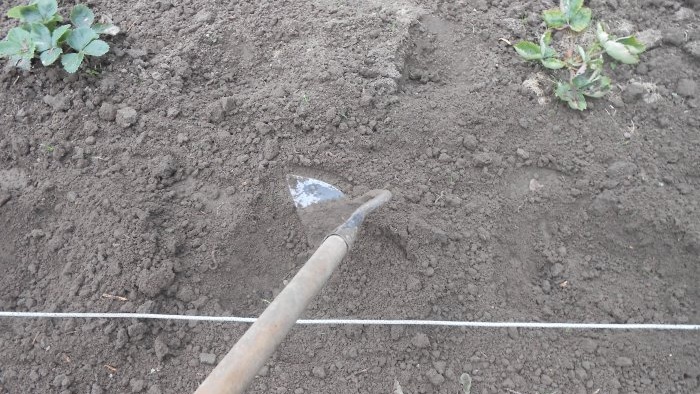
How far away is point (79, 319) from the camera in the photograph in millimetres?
1882

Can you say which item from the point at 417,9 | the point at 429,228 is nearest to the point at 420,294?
the point at 429,228

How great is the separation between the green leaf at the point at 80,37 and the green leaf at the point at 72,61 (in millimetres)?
49

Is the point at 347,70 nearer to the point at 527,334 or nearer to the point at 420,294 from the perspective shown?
the point at 420,294

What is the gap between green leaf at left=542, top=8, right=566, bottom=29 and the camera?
8.16ft

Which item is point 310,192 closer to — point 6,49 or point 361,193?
point 361,193

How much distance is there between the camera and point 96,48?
2.34m

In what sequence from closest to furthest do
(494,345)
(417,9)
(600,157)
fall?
(494,345) → (600,157) → (417,9)

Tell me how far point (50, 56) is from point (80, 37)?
16 centimetres

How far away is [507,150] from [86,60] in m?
2.01

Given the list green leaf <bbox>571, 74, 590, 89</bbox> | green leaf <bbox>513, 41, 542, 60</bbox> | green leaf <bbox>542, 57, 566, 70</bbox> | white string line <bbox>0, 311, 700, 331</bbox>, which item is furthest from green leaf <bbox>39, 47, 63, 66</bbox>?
green leaf <bbox>571, 74, 590, 89</bbox>

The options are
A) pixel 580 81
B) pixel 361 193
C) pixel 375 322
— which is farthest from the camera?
pixel 580 81

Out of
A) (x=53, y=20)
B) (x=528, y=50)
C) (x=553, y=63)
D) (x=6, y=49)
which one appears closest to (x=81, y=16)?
(x=53, y=20)

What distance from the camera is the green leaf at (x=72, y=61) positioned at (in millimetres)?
2282

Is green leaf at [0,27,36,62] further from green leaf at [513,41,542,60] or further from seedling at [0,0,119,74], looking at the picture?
green leaf at [513,41,542,60]
